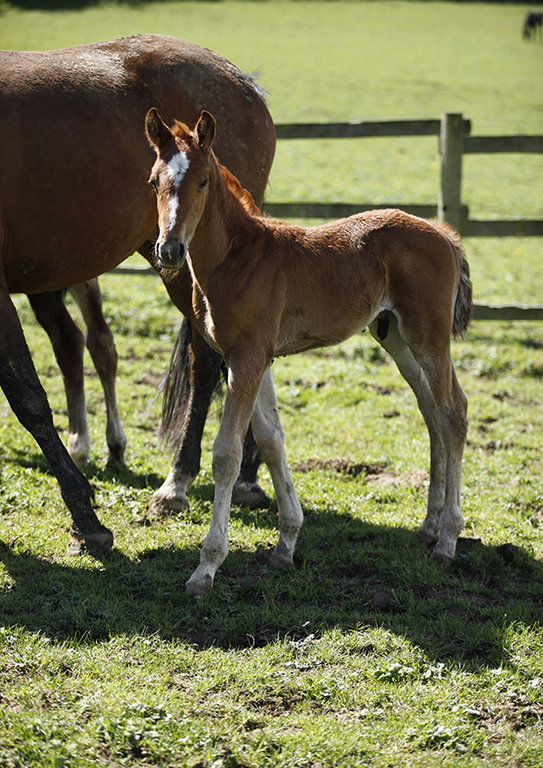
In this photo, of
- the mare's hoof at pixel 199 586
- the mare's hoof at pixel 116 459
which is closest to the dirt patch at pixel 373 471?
the mare's hoof at pixel 116 459

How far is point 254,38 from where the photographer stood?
36938 mm

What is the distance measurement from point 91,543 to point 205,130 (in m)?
2.16

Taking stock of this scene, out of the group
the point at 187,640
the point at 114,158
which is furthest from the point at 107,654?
the point at 114,158

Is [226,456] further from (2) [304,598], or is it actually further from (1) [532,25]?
(1) [532,25]

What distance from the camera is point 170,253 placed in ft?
10.9

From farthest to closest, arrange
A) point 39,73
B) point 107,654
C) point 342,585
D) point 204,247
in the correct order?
1. point 39,73
2. point 342,585
3. point 204,247
4. point 107,654

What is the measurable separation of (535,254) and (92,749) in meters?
11.3

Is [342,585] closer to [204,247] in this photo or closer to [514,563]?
[514,563]

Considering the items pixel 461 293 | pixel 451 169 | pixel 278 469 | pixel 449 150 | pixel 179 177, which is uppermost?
pixel 179 177

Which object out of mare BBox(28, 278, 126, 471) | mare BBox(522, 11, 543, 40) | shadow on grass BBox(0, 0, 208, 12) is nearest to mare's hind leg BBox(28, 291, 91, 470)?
mare BBox(28, 278, 126, 471)

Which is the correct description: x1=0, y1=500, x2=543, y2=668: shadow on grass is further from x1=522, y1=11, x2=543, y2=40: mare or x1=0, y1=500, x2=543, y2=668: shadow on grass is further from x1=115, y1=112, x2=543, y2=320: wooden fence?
x1=522, y1=11, x2=543, y2=40: mare

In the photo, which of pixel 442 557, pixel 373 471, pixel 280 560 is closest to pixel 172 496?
pixel 280 560

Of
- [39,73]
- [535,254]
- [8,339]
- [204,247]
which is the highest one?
[39,73]

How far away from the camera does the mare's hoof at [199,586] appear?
3.88 meters
